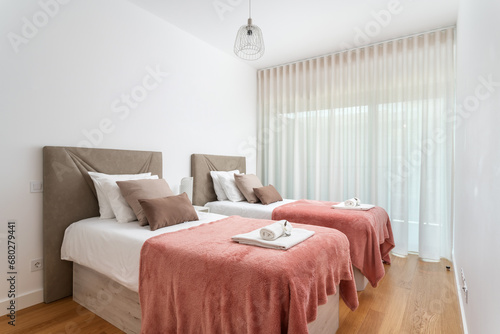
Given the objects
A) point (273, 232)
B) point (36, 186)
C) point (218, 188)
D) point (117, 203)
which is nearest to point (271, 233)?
point (273, 232)

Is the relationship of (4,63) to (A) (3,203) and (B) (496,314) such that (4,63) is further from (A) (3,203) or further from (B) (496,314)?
(B) (496,314)

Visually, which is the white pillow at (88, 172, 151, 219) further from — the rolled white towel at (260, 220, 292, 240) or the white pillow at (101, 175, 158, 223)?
the rolled white towel at (260, 220, 292, 240)

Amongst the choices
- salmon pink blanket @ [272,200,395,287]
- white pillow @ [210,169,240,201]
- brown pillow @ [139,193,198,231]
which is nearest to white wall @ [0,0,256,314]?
white pillow @ [210,169,240,201]

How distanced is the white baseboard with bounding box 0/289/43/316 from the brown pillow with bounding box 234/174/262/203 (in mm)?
2249

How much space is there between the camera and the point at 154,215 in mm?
2111

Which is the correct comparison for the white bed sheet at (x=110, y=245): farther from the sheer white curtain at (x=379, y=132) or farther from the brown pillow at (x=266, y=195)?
the sheer white curtain at (x=379, y=132)

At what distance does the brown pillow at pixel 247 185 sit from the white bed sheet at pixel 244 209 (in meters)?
0.12

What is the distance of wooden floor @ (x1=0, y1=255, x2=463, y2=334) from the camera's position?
1948 millimetres

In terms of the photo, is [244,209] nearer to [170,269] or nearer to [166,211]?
[166,211]

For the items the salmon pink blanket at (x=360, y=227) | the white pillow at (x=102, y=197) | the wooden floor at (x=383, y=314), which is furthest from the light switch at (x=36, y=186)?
the salmon pink blanket at (x=360, y=227)

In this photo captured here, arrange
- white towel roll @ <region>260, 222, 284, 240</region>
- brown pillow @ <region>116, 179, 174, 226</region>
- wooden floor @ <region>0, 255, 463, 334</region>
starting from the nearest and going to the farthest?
white towel roll @ <region>260, 222, 284, 240</region> → wooden floor @ <region>0, 255, 463, 334</region> → brown pillow @ <region>116, 179, 174, 226</region>

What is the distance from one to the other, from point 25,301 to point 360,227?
2846 mm

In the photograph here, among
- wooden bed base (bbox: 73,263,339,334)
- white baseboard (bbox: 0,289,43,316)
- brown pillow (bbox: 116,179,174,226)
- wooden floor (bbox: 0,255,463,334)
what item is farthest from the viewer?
brown pillow (bbox: 116,179,174,226)

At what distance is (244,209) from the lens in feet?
10.7
